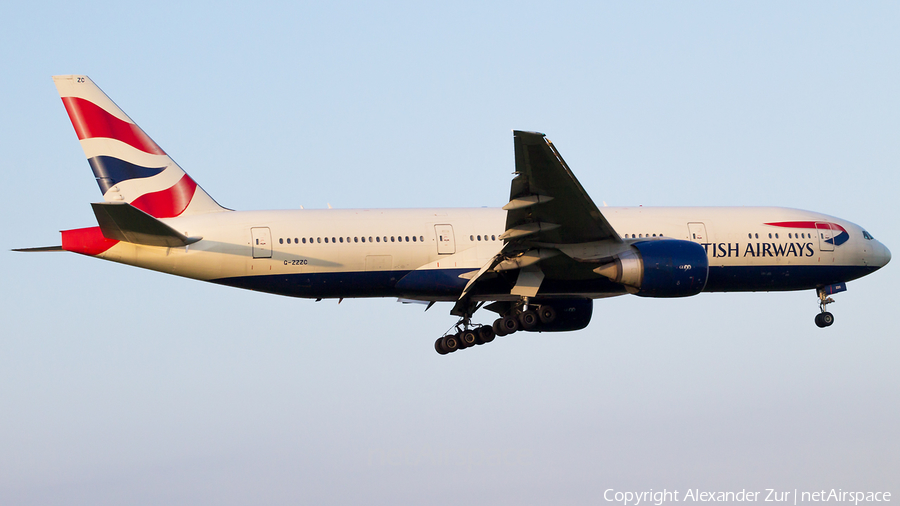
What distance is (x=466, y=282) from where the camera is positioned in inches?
1339

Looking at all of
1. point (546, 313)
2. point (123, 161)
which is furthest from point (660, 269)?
point (123, 161)

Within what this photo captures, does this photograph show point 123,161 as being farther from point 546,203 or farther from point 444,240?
point 546,203

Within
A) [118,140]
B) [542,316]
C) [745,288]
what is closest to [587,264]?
[542,316]

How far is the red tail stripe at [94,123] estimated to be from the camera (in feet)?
111

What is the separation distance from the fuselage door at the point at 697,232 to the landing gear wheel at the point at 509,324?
21.7 ft

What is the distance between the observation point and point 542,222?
3058cm

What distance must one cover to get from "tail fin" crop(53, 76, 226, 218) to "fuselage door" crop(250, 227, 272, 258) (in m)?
2.23

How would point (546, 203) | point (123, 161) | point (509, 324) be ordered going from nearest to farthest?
point (546, 203) < point (123, 161) < point (509, 324)

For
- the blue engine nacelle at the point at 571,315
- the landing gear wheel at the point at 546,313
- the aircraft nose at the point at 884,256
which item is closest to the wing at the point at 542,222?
the landing gear wheel at the point at 546,313

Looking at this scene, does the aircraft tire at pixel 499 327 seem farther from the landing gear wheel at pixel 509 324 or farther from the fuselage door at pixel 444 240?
the fuselage door at pixel 444 240

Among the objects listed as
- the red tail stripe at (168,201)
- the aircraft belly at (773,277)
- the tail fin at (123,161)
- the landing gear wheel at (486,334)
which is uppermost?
the tail fin at (123,161)

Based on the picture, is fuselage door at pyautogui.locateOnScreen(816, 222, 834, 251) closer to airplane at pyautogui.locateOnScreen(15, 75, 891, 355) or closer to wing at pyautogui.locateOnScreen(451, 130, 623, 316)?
Answer: airplane at pyautogui.locateOnScreen(15, 75, 891, 355)

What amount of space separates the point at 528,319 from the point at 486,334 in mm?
1846

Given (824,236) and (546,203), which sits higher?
(546,203)
